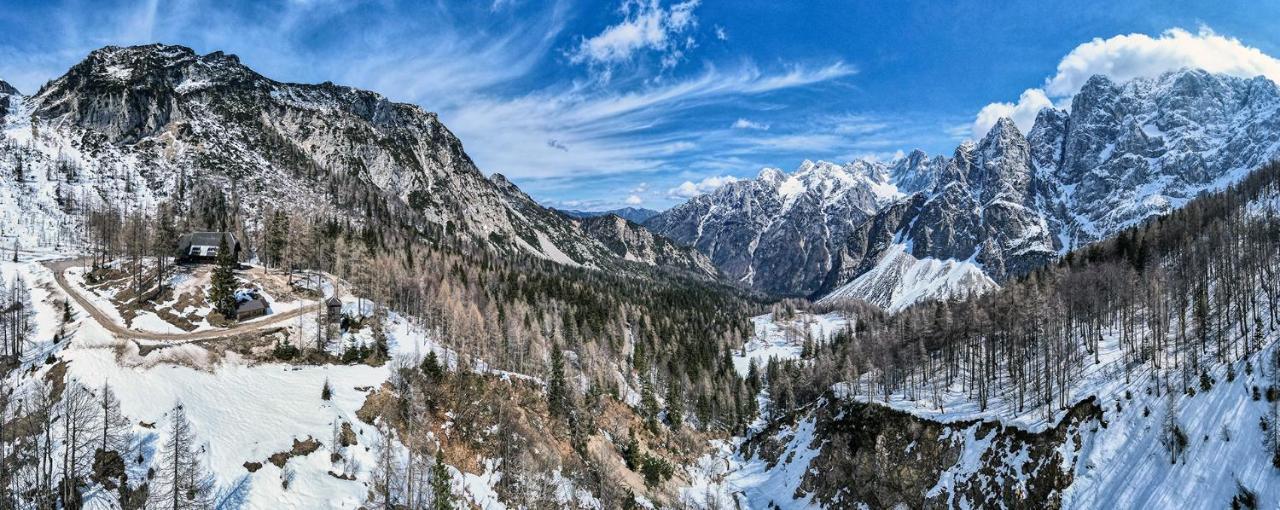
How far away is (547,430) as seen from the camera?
8525 cm

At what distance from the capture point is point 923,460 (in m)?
87.1

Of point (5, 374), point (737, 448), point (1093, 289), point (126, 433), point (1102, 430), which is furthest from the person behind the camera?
point (737, 448)

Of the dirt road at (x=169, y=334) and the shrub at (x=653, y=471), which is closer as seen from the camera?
the dirt road at (x=169, y=334)

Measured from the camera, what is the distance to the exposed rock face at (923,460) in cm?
7062

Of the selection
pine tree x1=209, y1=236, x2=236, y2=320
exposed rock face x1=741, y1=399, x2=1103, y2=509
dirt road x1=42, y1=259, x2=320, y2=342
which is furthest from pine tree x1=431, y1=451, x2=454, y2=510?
exposed rock face x1=741, y1=399, x2=1103, y2=509

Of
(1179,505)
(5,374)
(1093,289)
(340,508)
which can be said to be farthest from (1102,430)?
(5,374)

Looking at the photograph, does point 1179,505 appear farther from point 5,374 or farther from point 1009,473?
point 5,374

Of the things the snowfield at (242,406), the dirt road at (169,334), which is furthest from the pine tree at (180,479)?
the dirt road at (169,334)

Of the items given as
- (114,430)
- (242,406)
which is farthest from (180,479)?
(242,406)

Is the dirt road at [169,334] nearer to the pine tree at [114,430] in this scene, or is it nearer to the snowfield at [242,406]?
the snowfield at [242,406]

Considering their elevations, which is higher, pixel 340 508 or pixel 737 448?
pixel 340 508

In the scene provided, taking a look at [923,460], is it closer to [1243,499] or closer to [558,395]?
[1243,499]

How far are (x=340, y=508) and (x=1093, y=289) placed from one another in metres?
137

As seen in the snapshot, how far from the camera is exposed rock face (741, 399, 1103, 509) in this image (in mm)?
70625
